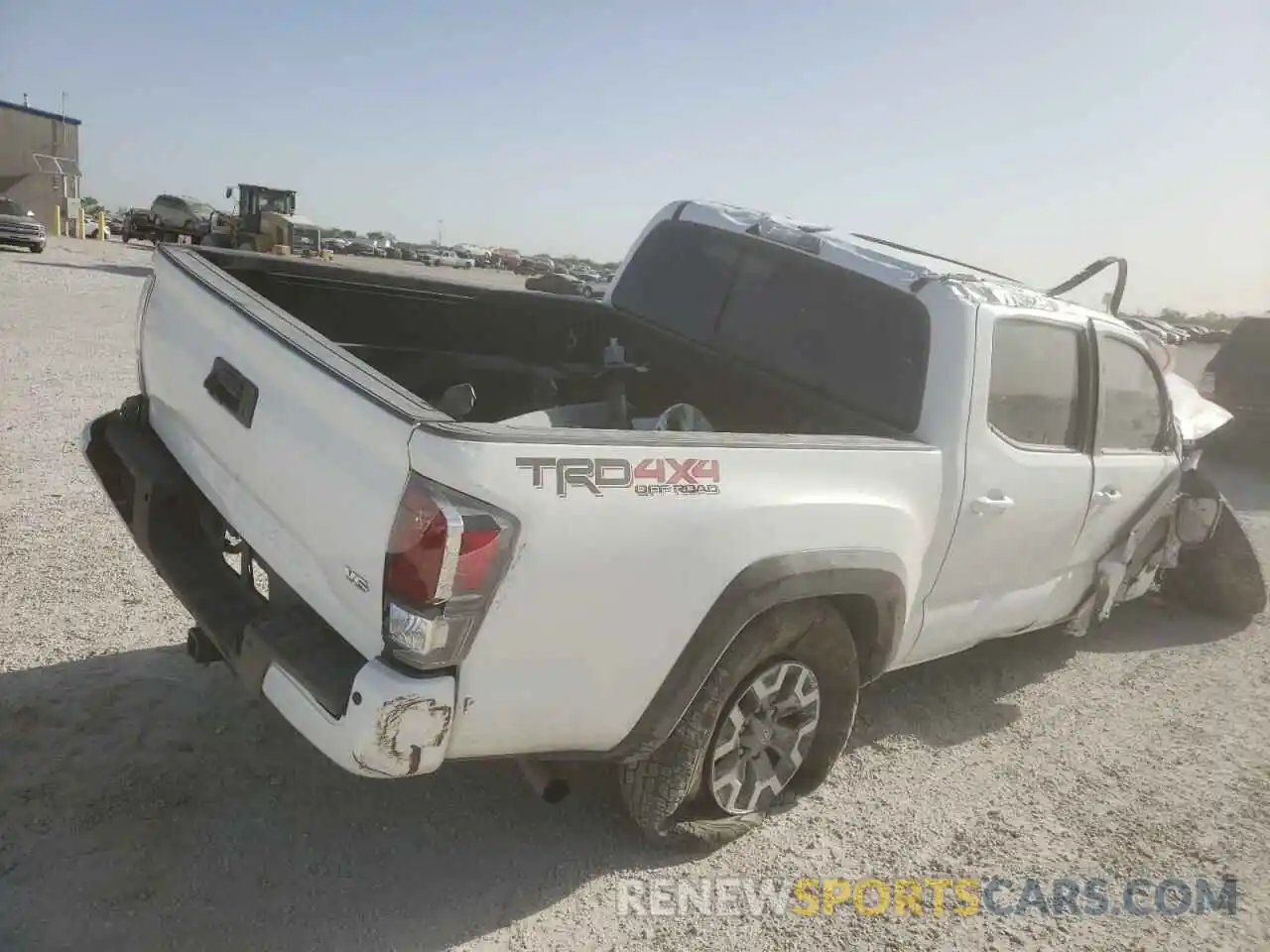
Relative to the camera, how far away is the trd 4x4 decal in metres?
2.20

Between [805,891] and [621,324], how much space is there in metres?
2.71

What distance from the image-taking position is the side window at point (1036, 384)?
358 centimetres

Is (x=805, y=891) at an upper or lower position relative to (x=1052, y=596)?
lower

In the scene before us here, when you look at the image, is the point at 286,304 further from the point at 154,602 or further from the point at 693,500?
the point at 693,500

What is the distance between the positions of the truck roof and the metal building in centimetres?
4685

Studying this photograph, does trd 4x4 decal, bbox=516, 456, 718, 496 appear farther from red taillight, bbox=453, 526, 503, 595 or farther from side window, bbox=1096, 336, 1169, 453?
side window, bbox=1096, 336, 1169, 453

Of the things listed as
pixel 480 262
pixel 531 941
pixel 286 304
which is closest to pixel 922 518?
pixel 531 941

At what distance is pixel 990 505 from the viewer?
3.49 m

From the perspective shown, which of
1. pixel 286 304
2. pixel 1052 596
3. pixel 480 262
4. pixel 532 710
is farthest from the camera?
pixel 480 262

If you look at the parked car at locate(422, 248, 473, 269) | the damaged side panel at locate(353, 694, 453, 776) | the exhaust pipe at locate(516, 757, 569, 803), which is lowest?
the parked car at locate(422, 248, 473, 269)

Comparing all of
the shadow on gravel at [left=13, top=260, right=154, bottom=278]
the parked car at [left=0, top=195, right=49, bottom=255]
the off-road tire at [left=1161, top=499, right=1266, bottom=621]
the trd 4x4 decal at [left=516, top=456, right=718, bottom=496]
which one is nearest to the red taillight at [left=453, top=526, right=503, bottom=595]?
the trd 4x4 decal at [left=516, top=456, right=718, bottom=496]

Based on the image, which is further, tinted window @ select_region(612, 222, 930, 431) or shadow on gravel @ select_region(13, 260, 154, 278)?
shadow on gravel @ select_region(13, 260, 154, 278)

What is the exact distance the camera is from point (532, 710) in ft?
7.75

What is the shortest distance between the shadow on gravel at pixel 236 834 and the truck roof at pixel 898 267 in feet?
7.26
